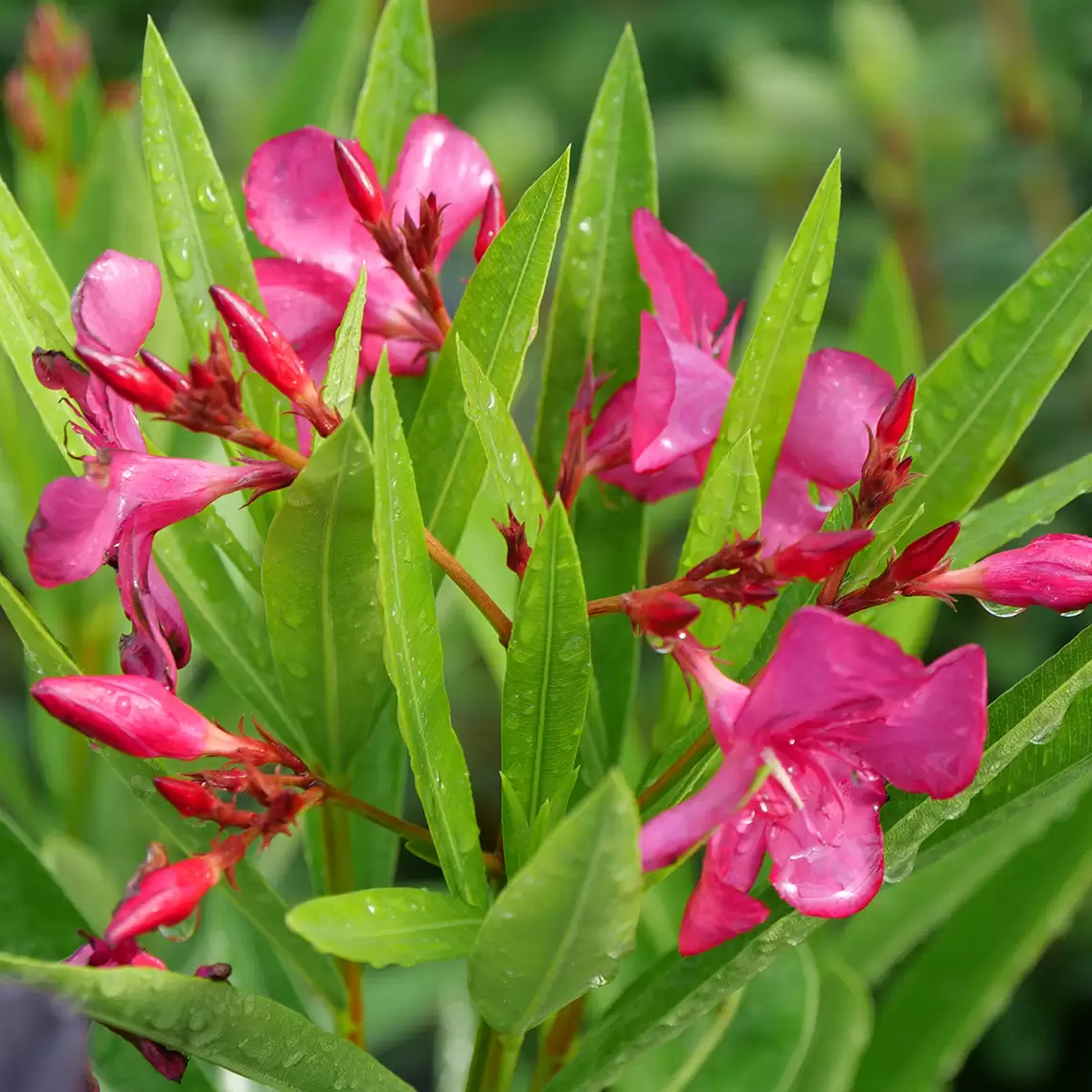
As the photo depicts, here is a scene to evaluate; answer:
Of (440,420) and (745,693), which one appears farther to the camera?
(440,420)

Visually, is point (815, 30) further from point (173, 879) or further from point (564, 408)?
point (173, 879)

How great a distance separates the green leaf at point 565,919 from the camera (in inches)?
20.7

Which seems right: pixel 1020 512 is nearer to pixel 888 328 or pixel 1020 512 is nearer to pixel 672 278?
pixel 672 278

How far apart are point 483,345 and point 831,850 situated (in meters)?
0.33

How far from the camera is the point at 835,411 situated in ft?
2.50

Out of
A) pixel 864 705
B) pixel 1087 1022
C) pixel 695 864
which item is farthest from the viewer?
pixel 1087 1022

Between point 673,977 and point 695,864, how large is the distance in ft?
2.30

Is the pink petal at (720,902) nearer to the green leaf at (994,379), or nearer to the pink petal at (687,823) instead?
the pink petal at (687,823)

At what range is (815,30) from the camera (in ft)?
10.7

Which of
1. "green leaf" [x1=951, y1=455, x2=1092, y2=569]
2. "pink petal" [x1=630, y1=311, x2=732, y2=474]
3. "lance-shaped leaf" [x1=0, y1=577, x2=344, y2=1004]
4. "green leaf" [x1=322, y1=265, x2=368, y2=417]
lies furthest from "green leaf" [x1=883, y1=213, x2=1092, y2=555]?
"lance-shaped leaf" [x1=0, y1=577, x2=344, y2=1004]

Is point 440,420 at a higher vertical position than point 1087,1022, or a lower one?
higher

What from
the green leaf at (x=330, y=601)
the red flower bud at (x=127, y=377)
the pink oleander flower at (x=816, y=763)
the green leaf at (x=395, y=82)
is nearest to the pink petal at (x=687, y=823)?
A: the pink oleander flower at (x=816, y=763)

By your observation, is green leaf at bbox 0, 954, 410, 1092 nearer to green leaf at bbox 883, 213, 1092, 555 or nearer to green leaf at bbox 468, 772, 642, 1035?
green leaf at bbox 468, 772, 642, 1035

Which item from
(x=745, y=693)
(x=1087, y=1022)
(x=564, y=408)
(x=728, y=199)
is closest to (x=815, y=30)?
(x=728, y=199)
